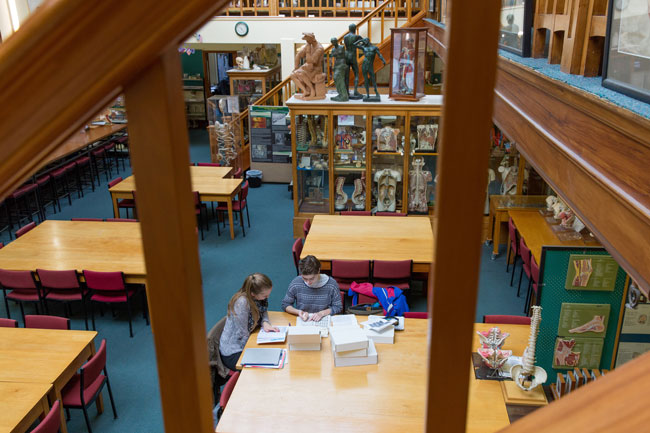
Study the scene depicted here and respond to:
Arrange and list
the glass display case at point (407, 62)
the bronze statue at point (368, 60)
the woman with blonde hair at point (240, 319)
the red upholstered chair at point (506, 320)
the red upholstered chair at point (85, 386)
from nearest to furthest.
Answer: the red upholstered chair at point (85, 386) → the woman with blonde hair at point (240, 319) → the red upholstered chair at point (506, 320) → the glass display case at point (407, 62) → the bronze statue at point (368, 60)

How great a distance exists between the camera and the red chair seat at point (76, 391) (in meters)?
4.44

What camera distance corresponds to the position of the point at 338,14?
13.8 m

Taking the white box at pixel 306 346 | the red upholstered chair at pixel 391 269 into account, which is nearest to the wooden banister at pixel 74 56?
the white box at pixel 306 346

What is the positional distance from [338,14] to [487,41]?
47.2 feet

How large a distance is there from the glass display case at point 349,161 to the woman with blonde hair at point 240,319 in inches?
169

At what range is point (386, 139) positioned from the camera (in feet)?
A: 27.7

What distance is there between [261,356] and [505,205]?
488cm

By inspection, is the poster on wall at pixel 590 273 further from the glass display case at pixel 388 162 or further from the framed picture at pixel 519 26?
the glass display case at pixel 388 162

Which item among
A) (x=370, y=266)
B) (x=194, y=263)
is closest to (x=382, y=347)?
(x=370, y=266)

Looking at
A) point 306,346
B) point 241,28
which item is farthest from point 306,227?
point 241,28

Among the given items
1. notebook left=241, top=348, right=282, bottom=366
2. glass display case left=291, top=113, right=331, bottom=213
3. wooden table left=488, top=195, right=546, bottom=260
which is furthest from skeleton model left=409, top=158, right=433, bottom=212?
notebook left=241, top=348, right=282, bottom=366

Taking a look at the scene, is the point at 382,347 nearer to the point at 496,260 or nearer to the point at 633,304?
the point at 633,304

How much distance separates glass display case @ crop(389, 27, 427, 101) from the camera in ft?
26.3

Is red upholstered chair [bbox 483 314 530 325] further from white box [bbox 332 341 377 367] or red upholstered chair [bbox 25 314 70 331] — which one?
red upholstered chair [bbox 25 314 70 331]
